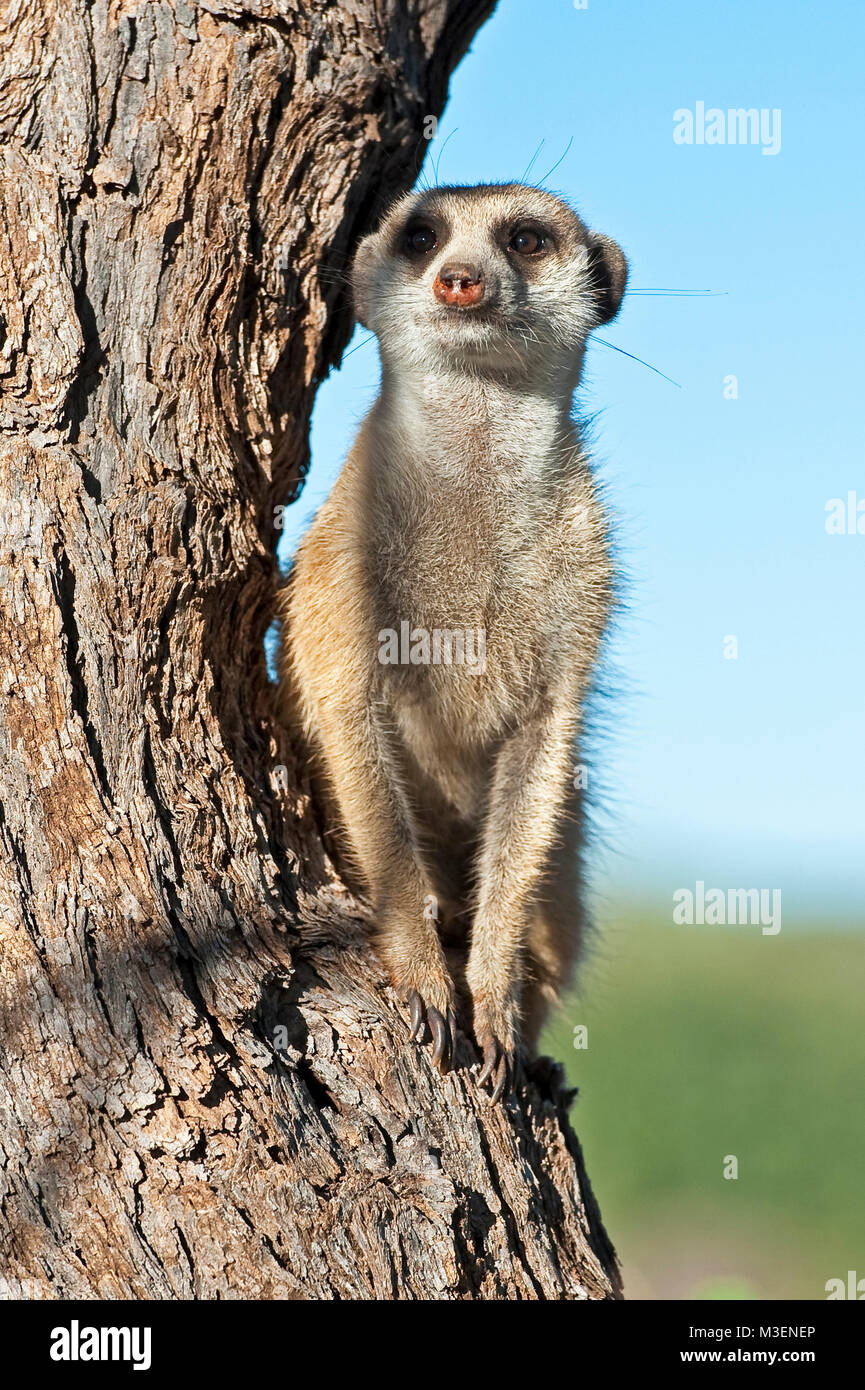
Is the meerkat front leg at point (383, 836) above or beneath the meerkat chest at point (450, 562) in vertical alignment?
beneath

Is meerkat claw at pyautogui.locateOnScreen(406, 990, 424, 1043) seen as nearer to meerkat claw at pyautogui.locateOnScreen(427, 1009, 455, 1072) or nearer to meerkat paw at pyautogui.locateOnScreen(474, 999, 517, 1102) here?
meerkat claw at pyautogui.locateOnScreen(427, 1009, 455, 1072)

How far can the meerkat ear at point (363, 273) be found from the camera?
15.5 ft

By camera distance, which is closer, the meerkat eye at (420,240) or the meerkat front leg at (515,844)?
the meerkat front leg at (515,844)

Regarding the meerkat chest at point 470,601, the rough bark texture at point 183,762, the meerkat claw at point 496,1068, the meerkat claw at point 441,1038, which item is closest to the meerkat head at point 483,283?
the rough bark texture at point 183,762

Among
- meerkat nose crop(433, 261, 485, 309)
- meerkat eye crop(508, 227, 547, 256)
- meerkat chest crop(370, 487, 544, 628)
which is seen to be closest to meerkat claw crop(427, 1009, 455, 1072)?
meerkat chest crop(370, 487, 544, 628)

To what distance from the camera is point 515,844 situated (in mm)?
5062

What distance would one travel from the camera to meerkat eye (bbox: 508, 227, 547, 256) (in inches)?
205

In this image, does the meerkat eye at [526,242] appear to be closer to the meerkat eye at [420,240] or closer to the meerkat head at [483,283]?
the meerkat head at [483,283]

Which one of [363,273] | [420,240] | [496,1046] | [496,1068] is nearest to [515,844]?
[496,1046]

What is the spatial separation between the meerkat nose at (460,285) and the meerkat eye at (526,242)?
54cm

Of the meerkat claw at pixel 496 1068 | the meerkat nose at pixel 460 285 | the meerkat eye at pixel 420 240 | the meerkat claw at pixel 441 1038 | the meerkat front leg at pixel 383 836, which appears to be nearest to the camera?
the meerkat claw at pixel 441 1038

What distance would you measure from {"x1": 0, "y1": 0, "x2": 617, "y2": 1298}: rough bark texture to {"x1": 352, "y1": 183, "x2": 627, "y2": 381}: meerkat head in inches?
21.2

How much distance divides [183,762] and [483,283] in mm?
2362

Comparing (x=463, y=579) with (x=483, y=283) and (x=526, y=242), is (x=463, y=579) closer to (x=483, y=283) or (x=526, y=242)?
(x=483, y=283)
